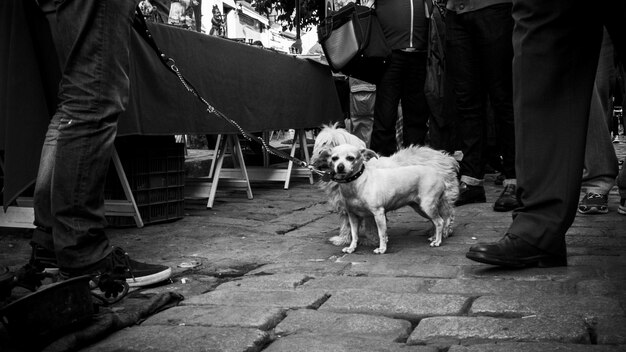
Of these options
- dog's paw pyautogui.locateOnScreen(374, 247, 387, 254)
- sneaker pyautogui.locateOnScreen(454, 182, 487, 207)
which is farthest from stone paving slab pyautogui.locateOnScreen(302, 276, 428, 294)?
sneaker pyautogui.locateOnScreen(454, 182, 487, 207)

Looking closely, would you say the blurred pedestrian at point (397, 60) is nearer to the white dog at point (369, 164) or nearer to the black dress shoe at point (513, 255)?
the white dog at point (369, 164)

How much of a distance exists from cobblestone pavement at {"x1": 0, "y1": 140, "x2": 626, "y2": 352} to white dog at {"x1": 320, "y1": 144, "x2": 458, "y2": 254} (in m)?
0.17

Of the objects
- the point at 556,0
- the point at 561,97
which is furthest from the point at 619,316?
the point at 556,0

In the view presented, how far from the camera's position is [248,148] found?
10078 millimetres

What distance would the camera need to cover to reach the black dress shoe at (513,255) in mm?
2980

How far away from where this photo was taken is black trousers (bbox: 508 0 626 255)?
2.91 meters

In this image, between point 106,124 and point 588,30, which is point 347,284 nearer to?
point 106,124

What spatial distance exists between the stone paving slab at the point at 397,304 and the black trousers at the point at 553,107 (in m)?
0.62

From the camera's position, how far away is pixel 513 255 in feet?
9.80

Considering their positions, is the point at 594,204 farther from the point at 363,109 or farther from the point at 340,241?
the point at 363,109

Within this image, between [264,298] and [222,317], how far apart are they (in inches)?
12.6

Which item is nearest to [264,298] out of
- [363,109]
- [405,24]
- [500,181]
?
[405,24]

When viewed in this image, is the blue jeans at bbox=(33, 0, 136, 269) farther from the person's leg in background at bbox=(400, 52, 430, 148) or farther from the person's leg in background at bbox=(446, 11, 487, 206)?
the person's leg in background at bbox=(400, 52, 430, 148)

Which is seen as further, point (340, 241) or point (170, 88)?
point (170, 88)
